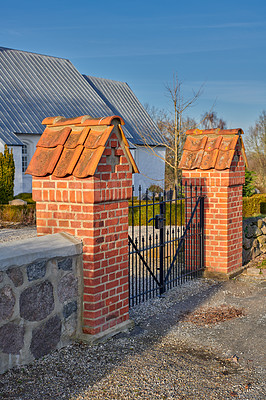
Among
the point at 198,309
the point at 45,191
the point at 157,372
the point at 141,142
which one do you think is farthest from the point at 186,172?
the point at 141,142

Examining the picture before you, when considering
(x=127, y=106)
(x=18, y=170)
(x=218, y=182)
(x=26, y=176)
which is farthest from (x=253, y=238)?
(x=127, y=106)

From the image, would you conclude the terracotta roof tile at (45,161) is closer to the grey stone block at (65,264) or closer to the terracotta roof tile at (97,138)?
the terracotta roof tile at (97,138)

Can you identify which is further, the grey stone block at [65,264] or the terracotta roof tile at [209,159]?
the terracotta roof tile at [209,159]

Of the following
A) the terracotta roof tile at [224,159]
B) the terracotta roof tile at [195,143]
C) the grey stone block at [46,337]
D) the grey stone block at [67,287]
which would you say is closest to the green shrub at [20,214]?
the terracotta roof tile at [195,143]

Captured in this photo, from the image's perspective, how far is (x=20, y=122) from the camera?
2172cm

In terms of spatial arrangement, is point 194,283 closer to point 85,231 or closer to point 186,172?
point 186,172

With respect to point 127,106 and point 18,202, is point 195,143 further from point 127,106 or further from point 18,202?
point 127,106

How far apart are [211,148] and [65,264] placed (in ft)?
12.1

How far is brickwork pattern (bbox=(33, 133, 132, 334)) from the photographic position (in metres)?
4.17

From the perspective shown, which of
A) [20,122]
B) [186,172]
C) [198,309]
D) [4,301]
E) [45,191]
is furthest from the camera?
[20,122]

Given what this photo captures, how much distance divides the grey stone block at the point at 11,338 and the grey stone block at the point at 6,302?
83 millimetres

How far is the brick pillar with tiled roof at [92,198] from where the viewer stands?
13.6 feet

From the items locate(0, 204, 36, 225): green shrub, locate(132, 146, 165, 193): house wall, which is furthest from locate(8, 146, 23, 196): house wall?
locate(132, 146, 165, 193): house wall

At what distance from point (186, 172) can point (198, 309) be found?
95.0 inches
